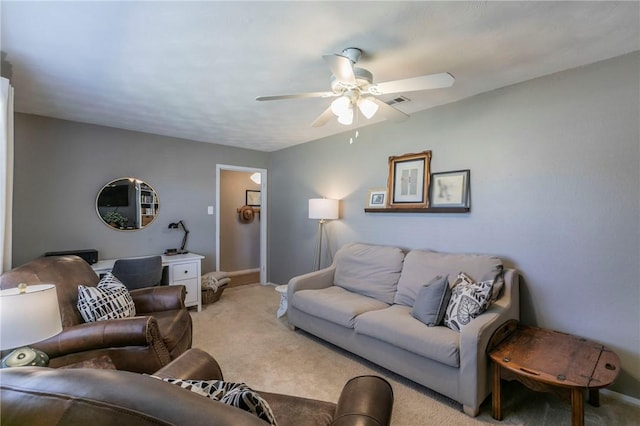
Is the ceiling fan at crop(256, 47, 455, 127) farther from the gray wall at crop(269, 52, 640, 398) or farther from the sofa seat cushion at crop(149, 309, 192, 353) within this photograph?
the sofa seat cushion at crop(149, 309, 192, 353)

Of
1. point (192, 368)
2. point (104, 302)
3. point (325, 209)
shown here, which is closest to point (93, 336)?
point (104, 302)

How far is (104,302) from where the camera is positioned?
2.18m

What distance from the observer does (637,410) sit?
1959mm

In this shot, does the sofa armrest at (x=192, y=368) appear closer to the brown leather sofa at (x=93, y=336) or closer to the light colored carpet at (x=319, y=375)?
the brown leather sofa at (x=93, y=336)

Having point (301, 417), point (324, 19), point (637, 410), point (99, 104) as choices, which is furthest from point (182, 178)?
point (637, 410)

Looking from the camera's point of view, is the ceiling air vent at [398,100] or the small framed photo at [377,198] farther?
the small framed photo at [377,198]

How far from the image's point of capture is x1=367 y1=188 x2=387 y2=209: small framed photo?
351 centimetres

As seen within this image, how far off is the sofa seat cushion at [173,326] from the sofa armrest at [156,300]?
0.17 ft

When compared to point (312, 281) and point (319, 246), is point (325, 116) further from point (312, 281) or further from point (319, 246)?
point (319, 246)

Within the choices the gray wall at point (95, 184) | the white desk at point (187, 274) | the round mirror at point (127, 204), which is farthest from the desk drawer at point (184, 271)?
the round mirror at point (127, 204)

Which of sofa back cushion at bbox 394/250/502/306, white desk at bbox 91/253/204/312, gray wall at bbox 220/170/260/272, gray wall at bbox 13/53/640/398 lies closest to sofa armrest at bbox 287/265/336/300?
gray wall at bbox 13/53/640/398

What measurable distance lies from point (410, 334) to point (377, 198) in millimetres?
1740

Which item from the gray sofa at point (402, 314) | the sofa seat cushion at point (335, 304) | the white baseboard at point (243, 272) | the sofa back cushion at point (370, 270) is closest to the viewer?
the gray sofa at point (402, 314)

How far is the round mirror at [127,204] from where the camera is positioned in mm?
3725
